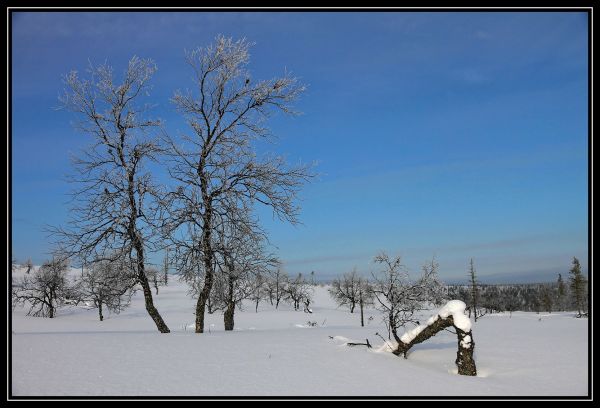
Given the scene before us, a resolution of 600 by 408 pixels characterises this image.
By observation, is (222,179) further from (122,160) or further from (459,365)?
(459,365)

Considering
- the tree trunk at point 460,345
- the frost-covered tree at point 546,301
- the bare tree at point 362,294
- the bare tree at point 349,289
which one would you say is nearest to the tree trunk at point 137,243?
the tree trunk at point 460,345

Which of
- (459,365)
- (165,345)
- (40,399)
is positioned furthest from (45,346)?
(459,365)

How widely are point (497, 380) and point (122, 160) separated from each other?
12.4 meters

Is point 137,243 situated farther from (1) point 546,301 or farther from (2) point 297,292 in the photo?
(1) point 546,301

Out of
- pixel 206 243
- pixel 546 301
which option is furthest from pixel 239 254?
pixel 546 301

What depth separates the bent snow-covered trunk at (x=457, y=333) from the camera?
30.0 feet

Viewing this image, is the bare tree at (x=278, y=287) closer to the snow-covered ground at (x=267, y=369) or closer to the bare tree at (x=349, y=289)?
the bare tree at (x=349, y=289)

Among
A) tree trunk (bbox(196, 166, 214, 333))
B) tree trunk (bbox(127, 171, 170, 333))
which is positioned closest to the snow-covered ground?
tree trunk (bbox(196, 166, 214, 333))

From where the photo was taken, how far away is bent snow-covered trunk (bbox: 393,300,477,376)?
360 inches

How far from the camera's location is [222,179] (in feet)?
43.7

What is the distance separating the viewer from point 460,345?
30.6 feet

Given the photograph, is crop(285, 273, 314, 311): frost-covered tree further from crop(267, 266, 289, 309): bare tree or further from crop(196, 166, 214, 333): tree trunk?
crop(196, 166, 214, 333): tree trunk

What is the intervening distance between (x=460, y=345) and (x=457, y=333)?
405 millimetres

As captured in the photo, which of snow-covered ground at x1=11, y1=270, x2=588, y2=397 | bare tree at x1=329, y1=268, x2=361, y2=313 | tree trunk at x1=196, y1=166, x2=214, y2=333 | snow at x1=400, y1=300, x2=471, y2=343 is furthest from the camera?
bare tree at x1=329, y1=268, x2=361, y2=313
